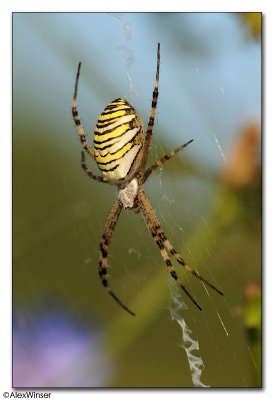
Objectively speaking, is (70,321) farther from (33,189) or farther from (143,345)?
(33,189)

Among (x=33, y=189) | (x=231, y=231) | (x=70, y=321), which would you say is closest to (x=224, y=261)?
(x=231, y=231)

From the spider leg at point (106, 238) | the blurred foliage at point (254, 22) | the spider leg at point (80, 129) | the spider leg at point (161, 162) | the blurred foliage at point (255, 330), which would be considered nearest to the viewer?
the blurred foliage at point (255, 330)

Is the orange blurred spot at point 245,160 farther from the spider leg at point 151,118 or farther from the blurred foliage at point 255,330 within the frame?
the blurred foliage at point 255,330

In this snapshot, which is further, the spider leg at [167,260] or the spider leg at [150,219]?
the spider leg at [150,219]

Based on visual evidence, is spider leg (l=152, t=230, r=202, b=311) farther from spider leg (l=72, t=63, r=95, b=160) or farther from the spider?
spider leg (l=72, t=63, r=95, b=160)

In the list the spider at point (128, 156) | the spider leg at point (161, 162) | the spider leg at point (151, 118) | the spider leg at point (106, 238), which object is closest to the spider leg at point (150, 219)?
the spider at point (128, 156)

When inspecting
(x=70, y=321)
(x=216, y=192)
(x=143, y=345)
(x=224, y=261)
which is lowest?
(x=143, y=345)

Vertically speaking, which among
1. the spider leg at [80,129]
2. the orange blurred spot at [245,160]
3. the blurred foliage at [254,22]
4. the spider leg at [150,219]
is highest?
the blurred foliage at [254,22]
